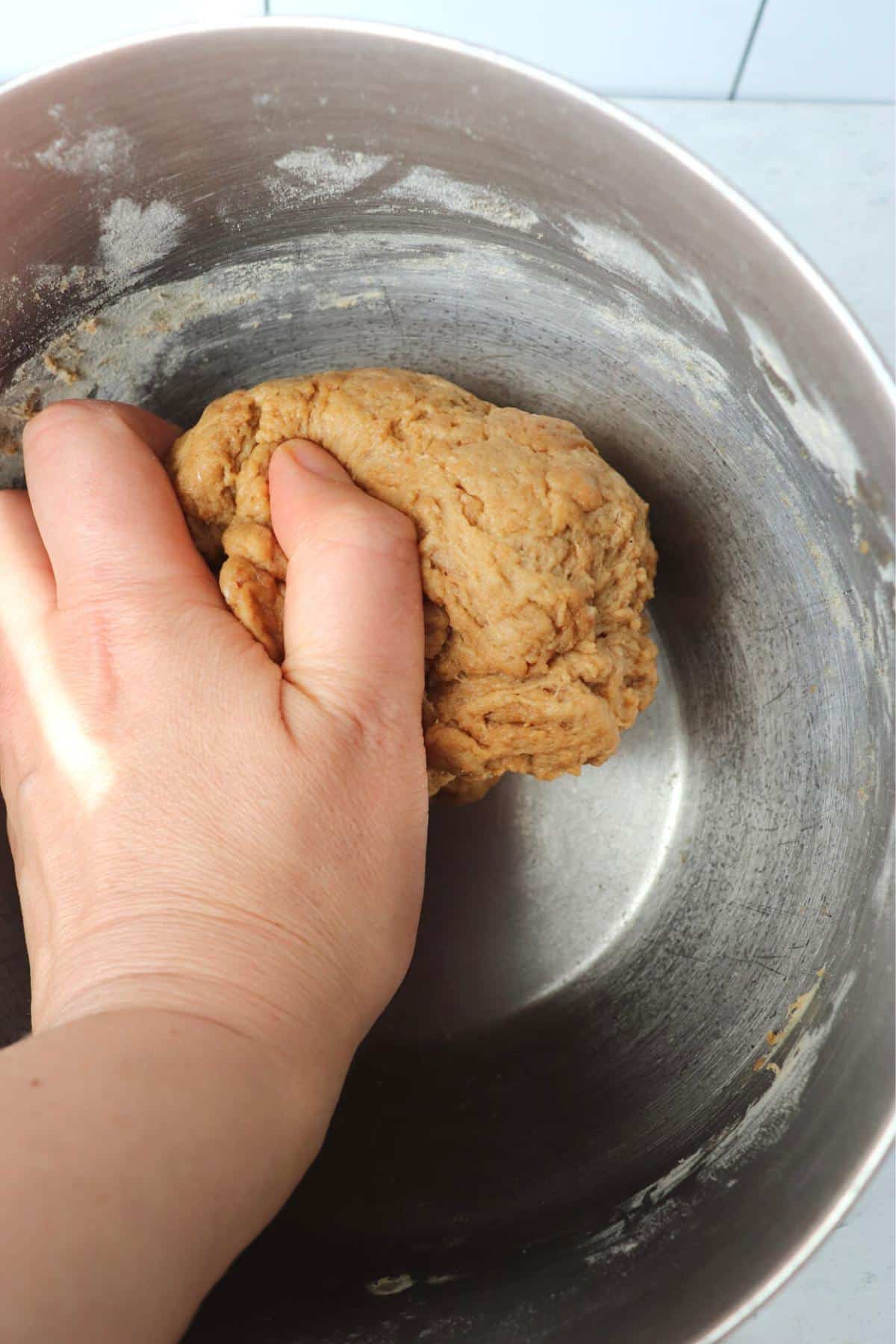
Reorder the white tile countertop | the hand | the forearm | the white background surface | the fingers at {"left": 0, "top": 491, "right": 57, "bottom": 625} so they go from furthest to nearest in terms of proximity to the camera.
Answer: the white background surface, the white tile countertop, the fingers at {"left": 0, "top": 491, "right": 57, "bottom": 625}, the hand, the forearm

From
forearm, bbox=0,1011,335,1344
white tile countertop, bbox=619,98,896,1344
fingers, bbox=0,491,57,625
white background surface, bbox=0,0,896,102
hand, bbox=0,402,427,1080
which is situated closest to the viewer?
forearm, bbox=0,1011,335,1344

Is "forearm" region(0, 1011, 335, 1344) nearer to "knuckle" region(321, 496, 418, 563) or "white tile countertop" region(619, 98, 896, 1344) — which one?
"knuckle" region(321, 496, 418, 563)

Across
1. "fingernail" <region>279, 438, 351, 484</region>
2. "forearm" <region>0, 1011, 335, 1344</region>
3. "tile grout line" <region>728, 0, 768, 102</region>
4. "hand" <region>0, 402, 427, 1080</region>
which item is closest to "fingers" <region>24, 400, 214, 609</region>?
"hand" <region>0, 402, 427, 1080</region>

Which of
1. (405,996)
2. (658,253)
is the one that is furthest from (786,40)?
(405,996)

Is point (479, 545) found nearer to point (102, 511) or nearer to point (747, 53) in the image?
point (102, 511)

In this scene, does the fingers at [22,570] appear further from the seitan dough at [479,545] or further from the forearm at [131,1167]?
the forearm at [131,1167]

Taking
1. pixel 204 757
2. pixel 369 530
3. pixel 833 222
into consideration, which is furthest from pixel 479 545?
pixel 833 222

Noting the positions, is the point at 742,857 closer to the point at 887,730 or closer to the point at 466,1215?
the point at 887,730
